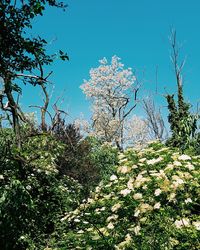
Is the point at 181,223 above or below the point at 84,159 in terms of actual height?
below

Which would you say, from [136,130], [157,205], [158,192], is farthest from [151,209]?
[136,130]

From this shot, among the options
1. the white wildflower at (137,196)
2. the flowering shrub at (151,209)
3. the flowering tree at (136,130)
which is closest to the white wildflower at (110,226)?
the flowering shrub at (151,209)

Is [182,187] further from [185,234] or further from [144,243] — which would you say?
[144,243]

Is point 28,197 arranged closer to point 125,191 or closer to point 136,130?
point 125,191

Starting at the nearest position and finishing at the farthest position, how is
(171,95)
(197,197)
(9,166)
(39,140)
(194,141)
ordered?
(197,197) → (9,166) → (39,140) → (194,141) → (171,95)

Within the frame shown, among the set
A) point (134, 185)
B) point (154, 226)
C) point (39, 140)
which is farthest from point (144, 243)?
point (39, 140)

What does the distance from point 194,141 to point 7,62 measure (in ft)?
30.1

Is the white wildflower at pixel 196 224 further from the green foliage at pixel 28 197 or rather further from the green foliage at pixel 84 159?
the green foliage at pixel 84 159

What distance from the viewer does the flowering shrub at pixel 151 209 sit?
14.5 ft

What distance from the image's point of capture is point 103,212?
548cm

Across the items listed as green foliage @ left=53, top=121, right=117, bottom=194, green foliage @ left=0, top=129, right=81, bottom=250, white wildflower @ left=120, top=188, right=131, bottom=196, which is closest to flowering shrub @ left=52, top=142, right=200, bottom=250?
white wildflower @ left=120, top=188, right=131, bottom=196

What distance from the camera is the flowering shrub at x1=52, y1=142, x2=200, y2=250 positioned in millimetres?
4410

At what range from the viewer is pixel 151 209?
4547 mm

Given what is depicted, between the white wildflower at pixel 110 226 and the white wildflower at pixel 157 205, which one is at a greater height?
the white wildflower at pixel 157 205
